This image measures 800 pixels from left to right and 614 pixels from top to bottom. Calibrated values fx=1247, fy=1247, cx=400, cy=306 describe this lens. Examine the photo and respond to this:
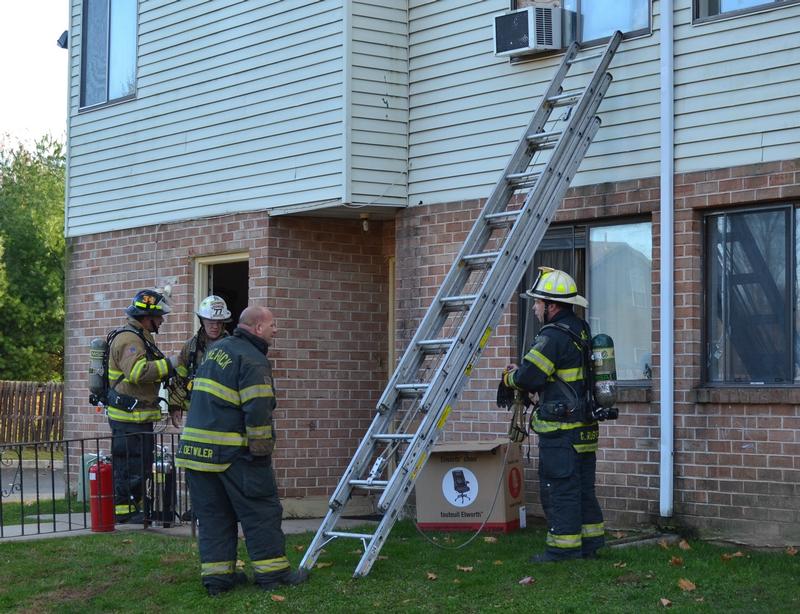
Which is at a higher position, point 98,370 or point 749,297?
point 749,297

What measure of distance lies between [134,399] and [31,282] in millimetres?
20003

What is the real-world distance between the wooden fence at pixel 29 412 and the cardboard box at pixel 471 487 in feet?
45.2

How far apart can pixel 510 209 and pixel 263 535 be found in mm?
4298

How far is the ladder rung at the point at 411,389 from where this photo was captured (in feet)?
28.3

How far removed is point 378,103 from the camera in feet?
38.6

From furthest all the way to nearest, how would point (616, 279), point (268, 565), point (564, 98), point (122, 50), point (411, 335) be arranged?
point (122, 50) → point (411, 335) → point (616, 279) → point (564, 98) → point (268, 565)

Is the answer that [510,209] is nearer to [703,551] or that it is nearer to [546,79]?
[546,79]

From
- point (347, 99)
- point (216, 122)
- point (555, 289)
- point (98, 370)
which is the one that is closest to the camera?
point (555, 289)

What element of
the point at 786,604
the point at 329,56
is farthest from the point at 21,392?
the point at 786,604

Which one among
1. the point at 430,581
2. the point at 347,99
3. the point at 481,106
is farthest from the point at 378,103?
the point at 430,581

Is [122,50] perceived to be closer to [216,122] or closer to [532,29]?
[216,122]

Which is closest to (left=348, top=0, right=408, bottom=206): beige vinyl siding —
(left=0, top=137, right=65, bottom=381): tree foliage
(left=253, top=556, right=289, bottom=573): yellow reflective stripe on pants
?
(left=253, top=556, right=289, bottom=573): yellow reflective stripe on pants

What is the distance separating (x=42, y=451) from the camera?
22.2 meters

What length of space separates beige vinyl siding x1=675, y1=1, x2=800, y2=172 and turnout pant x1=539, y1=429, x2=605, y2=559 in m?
2.68
